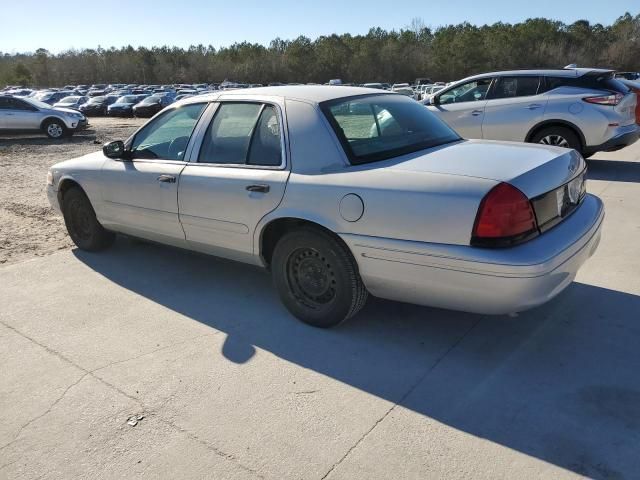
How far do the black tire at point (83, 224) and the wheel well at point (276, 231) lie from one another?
7.36 feet

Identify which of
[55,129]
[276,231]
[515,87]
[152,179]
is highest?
[515,87]

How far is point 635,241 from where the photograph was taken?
514cm

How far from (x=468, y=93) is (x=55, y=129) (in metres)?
15.1

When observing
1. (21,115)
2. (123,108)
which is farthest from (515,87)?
(123,108)

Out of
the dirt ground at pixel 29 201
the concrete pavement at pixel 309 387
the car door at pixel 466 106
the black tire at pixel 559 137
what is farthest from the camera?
the car door at pixel 466 106

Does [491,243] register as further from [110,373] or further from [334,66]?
[334,66]

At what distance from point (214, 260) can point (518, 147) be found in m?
2.93

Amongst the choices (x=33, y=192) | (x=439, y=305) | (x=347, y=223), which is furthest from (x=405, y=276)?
(x=33, y=192)

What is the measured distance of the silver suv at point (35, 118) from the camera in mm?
18000

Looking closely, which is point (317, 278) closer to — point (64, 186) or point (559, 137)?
point (64, 186)

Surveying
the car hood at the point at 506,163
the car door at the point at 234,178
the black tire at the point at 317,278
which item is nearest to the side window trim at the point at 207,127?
the car door at the point at 234,178

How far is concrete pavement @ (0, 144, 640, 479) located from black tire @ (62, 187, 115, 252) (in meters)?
0.94

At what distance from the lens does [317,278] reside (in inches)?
141

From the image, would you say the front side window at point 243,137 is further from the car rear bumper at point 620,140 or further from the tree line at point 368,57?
the tree line at point 368,57
